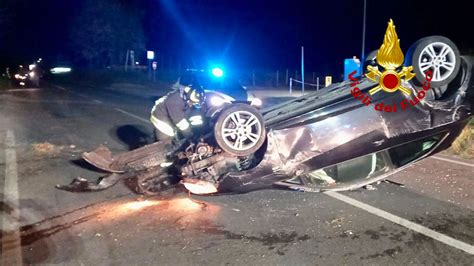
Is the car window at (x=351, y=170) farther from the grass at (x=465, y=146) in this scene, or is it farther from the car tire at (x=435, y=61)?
the grass at (x=465, y=146)

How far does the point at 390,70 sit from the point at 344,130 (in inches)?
34.7

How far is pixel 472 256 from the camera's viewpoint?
3.90 metres

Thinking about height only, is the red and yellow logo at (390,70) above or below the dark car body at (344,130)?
above

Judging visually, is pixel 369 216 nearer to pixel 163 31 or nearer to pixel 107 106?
pixel 107 106

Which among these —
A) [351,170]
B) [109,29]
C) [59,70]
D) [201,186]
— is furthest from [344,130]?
[59,70]

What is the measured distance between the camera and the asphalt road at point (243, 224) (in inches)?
158

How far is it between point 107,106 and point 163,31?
36.1 metres

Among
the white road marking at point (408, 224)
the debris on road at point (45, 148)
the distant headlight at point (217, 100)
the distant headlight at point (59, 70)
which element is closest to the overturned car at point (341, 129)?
the white road marking at point (408, 224)

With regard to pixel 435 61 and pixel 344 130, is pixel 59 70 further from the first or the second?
pixel 435 61

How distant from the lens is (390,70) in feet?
16.2

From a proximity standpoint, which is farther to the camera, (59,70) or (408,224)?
(59,70)

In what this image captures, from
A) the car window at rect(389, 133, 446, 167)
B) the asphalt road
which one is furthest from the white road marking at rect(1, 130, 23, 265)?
the car window at rect(389, 133, 446, 167)

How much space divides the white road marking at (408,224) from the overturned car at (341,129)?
1.15 ft

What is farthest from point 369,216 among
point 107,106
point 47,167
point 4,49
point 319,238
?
point 4,49
